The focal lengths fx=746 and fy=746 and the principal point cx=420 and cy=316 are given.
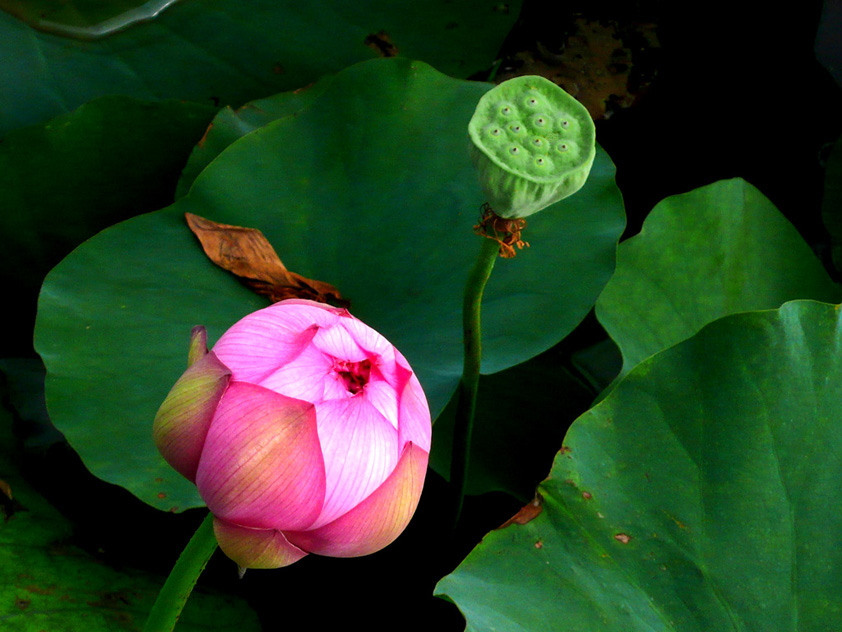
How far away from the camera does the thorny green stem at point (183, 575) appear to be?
1.61ft

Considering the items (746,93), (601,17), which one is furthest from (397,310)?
(746,93)

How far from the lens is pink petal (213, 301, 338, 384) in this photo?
1.46 feet

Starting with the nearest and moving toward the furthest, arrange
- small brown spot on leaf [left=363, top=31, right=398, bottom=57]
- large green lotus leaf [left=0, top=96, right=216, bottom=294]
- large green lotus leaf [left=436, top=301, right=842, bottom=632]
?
1. large green lotus leaf [left=436, top=301, right=842, bottom=632]
2. large green lotus leaf [left=0, top=96, right=216, bottom=294]
3. small brown spot on leaf [left=363, top=31, right=398, bottom=57]

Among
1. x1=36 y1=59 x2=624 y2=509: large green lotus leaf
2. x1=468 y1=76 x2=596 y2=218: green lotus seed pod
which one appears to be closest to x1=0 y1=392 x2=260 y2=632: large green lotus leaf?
x1=36 y1=59 x2=624 y2=509: large green lotus leaf

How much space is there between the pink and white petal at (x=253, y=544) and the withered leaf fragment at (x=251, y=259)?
0.28 metres

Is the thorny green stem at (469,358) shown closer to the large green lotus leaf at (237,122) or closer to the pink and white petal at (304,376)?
the pink and white petal at (304,376)

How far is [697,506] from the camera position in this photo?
0.55m

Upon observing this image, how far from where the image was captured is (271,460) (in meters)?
0.42

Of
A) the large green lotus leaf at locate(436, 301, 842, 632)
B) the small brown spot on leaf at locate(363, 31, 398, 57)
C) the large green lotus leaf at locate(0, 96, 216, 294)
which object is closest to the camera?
the large green lotus leaf at locate(436, 301, 842, 632)

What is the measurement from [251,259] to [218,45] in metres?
0.31

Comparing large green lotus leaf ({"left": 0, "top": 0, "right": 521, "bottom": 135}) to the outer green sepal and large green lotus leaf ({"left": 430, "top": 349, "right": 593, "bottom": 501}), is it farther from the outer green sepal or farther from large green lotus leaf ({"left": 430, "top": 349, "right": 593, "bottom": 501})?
the outer green sepal

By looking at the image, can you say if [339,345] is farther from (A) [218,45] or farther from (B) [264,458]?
(A) [218,45]

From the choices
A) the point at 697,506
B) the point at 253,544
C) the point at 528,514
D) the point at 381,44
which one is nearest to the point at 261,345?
the point at 253,544

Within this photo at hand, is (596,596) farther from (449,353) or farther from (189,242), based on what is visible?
(189,242)
